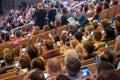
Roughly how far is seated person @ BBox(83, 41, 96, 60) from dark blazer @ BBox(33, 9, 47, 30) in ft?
17.9

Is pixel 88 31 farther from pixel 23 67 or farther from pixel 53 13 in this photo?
pixel 53 13

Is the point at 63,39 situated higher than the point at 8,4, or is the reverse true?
the point at 8,4

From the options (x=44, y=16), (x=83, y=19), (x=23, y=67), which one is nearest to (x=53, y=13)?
(x=44, y=16)

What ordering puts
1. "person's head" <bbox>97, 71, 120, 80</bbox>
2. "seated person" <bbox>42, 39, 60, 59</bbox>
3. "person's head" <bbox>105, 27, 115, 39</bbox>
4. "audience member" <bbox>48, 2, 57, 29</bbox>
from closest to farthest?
"person's head" <bbox>97, 71, 120, 80</bbox> → "seated person" <bbox>42, 39, 60, 59</bbox> → "person's head" <bbox>105, 27, 115, 39</bbox> → "audience member" <bbox>48, 2, 57, 29</bbox>

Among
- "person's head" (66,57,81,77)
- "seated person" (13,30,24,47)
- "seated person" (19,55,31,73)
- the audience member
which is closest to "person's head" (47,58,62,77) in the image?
"person's head" (66,57,81,77)

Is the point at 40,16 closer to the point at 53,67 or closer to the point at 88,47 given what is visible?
the point at 88,47

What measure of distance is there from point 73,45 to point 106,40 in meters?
0.65

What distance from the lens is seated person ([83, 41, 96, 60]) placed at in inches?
231

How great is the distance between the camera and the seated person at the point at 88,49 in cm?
586

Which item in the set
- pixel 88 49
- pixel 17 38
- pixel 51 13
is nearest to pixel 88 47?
pixel 88 49

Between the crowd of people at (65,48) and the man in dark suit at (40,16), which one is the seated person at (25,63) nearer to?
the crowd of people at (65,48)

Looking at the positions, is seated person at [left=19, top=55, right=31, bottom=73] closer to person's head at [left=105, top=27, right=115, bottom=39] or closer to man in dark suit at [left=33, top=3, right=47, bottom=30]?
person's head at [left=105, top=27, right=115, bottom=39]

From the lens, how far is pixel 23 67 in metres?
5.91

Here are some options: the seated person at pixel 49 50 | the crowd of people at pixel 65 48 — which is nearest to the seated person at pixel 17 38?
the crowd of people at pixel 65 48
